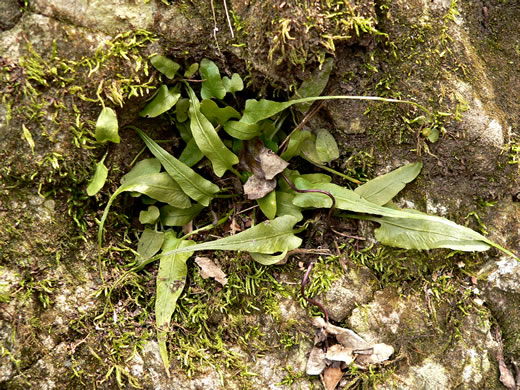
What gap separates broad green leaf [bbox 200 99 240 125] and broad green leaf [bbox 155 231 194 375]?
652mm

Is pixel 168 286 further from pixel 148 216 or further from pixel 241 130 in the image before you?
pixel 241 130

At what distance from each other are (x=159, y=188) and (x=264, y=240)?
59cm

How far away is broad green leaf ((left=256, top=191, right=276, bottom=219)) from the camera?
6.88ft

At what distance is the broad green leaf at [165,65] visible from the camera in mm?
1974

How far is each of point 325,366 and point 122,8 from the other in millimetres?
1942

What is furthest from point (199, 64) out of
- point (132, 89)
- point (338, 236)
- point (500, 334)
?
point (500, 334)

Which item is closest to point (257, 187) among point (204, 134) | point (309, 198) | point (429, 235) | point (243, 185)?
point (243, 185)

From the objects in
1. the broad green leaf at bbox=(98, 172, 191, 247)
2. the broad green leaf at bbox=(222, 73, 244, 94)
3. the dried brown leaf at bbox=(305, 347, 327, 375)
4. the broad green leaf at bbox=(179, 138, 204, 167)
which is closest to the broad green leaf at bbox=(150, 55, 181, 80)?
the broad green leaf at bbox=(222, 73, 244, 94)

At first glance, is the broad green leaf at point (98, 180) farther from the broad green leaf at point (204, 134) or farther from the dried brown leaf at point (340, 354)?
the dried brown leaf at point (340, 354)

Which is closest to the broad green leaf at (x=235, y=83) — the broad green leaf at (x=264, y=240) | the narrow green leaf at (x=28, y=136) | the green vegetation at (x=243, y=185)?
the green vegetation at (x=243, y=185)

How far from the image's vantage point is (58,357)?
1863 millimetres

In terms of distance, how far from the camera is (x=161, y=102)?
6.69ft

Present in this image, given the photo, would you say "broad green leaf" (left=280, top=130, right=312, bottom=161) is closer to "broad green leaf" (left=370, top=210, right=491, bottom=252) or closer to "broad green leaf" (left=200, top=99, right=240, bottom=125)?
"broad green leaf" (left=200, top=99, right=240, bottom=125)

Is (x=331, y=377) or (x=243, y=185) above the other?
(x=243, y=185)
